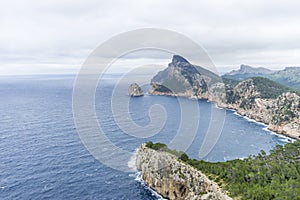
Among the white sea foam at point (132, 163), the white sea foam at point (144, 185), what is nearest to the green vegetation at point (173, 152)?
the white sea foam at point (132, 163)

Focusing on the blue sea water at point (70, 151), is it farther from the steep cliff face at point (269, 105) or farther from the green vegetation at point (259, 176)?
the green vegetation at point (259, 176)

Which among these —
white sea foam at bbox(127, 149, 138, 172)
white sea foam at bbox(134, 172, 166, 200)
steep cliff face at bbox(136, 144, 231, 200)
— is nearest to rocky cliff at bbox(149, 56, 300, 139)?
steep cliff face at bbox(136, 144, 231, 200)

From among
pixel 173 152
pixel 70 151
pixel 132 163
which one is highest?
pixel 173 152

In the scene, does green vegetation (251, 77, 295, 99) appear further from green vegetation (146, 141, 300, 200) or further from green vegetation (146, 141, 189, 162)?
green vegetation (146, 141, 189, 162)

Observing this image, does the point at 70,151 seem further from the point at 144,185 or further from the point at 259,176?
the point at 259,176

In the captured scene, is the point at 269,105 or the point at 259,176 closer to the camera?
the point at 259,176

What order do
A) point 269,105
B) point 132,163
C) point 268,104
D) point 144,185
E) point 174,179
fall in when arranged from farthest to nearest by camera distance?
point 268,104 < point 269,105 < point 132,163 < point 144,185 < point 174,179

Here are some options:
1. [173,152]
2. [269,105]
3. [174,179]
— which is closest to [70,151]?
[173,152]
